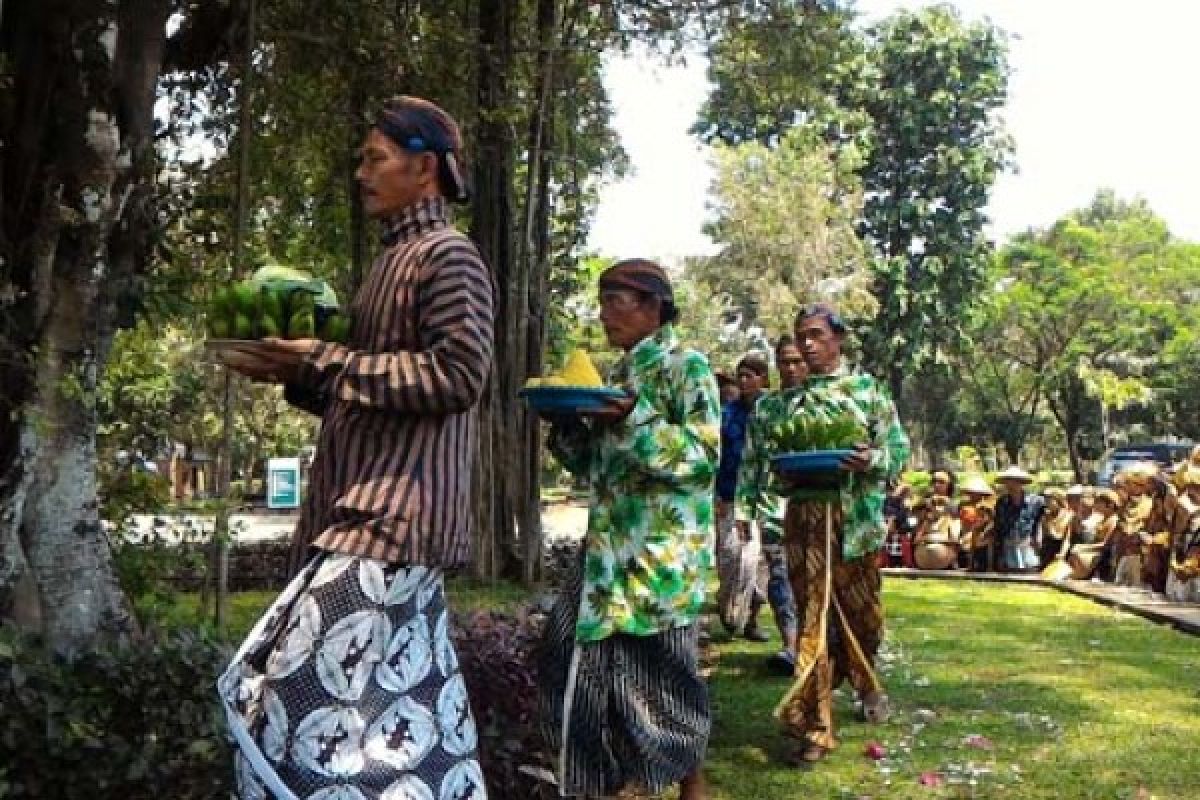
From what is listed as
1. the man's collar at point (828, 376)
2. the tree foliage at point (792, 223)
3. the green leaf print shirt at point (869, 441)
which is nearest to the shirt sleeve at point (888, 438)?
the green leaf print shirt at point (869, 441)

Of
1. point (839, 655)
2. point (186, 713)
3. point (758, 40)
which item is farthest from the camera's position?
point (758, 40)

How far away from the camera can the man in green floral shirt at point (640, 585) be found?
177 inches

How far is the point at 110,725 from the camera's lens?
3.98 metres

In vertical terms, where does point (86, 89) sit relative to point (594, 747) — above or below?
above

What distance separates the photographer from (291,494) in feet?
83.4

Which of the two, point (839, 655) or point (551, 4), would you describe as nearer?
point (839, 655)

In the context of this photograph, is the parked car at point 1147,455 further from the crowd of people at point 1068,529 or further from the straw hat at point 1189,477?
the straw hat at point 1189,477

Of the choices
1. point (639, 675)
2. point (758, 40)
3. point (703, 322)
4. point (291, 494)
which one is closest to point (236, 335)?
point (639, 675)

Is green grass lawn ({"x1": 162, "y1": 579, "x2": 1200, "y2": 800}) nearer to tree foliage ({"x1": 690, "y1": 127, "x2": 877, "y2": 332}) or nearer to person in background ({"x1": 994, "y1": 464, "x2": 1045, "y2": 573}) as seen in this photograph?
→ person in background ({"x1": 994, "y1": 464, "x2": 1045, "y2": 573})

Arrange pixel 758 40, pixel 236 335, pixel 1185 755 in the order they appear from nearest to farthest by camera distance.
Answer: pixel 236 335 < pixel 1185 755 < pixel 758 40

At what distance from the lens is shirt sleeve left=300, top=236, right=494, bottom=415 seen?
3002 millimetres

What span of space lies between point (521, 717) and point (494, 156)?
7904 millimetres

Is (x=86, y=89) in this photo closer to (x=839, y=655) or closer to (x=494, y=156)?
(x=839, y=655)

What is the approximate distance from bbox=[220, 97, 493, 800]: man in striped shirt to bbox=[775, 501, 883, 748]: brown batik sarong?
2.75m
